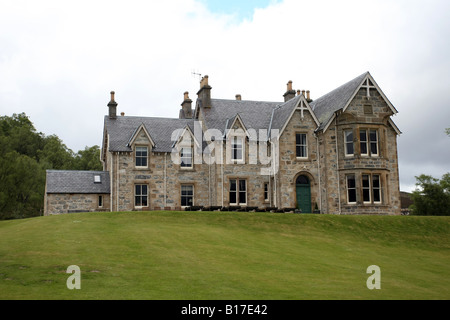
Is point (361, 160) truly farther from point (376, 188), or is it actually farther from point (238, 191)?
point (238, 191)

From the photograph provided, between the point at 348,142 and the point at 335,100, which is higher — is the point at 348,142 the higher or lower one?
the lower one

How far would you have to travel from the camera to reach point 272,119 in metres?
46.2

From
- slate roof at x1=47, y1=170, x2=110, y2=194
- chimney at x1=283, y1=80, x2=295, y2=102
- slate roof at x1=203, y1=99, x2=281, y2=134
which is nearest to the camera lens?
slate roof at x1=47, y1=170, x2=110, y2=194

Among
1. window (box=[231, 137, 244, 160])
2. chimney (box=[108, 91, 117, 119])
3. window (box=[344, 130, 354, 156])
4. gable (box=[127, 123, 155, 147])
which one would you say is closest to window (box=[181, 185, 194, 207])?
gable (box=[127, 123, 155, 147])

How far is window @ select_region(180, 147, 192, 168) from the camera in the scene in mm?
43906

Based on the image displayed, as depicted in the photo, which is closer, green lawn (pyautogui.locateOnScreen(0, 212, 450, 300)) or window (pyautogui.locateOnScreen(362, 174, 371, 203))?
green lawn (pyautogui.locateOnScreen(0, 212, 450, 300))

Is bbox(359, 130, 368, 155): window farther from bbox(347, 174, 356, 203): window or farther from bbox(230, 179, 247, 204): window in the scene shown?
bbox(230, 179, 247, 204): window

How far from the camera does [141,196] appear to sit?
138 ft

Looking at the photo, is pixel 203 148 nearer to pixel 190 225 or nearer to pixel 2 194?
pixel 190 225

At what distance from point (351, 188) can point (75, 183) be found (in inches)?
928

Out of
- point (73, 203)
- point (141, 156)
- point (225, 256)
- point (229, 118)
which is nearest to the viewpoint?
point (225, 256)

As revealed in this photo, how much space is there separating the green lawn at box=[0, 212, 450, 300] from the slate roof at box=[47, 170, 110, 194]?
6.81 m

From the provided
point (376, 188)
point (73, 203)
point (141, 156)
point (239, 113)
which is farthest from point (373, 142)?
point (73, 203)
